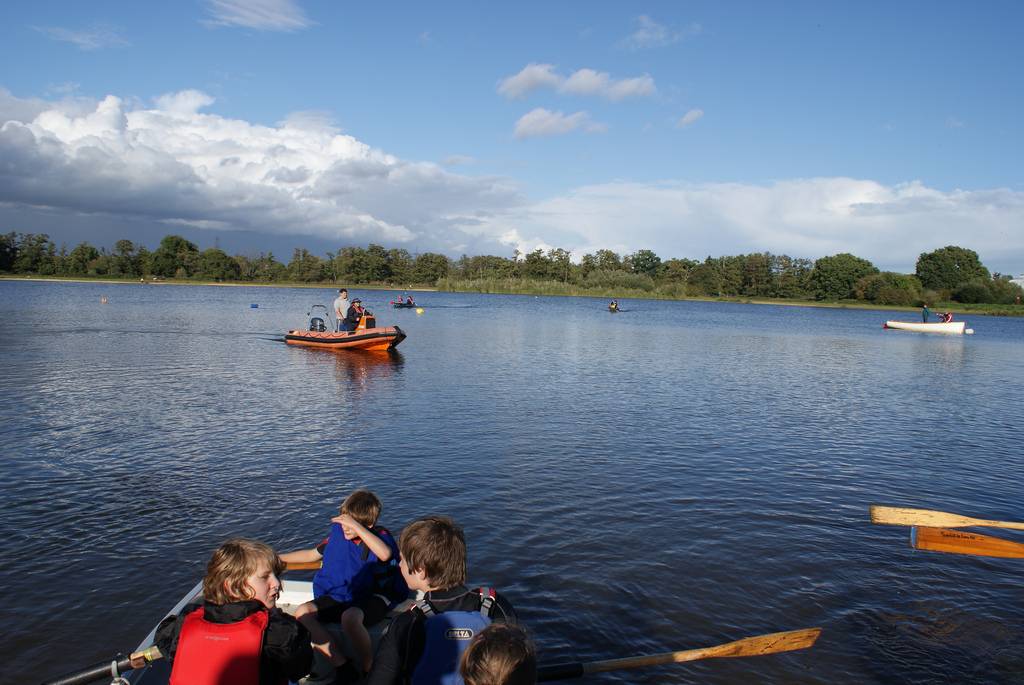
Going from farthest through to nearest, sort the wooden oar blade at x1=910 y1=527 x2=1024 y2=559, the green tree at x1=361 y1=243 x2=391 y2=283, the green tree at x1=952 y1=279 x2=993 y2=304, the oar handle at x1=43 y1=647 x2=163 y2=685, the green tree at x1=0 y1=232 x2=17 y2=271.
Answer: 1. the green tree at x1=361 y1=243 x2=391 y2=283
2. the green tree at x1=0 y1=232 x2=17 y2=271
3. the green tree at x1=952 y1=279 x2=993 y2=304
4. the wooden oar blade at x1=910 y1=527 x2=1024 y2=559
5. the oar handle at x1=43 y1=647 x2=163 y2=685

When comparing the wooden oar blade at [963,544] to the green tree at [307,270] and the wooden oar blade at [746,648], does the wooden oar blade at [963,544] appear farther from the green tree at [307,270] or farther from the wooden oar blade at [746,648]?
the green tree at [307,270]

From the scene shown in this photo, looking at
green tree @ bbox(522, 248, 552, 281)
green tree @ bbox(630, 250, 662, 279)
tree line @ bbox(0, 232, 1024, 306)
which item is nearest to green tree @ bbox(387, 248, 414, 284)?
tree line @ bbox(0, 232, 1024, 306)

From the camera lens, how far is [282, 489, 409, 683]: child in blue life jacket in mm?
4754

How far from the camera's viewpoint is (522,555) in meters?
7.91

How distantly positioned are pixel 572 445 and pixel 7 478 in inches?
349

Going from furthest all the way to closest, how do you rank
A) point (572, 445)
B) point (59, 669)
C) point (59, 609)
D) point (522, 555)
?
1. point (572, 445)
2. point (522, 555)
3. point (59, 609)
4. point (59, 669)

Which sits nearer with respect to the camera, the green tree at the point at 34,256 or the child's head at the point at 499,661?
the child's head at the point at 499,661

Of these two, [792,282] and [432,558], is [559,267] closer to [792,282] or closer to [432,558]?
[792,282]

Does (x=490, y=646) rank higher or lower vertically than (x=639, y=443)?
higher

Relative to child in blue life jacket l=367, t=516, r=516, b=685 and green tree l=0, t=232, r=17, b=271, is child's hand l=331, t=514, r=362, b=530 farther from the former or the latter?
green tree l=0, t=232, r=17, b=271

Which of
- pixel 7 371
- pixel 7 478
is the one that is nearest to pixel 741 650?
pixel 7 478

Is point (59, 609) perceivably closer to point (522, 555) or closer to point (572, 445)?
point (522, 555)

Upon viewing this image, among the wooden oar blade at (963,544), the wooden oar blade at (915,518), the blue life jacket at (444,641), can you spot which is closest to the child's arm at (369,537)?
the blue life jacket at (444,641)

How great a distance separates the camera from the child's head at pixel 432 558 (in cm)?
349
